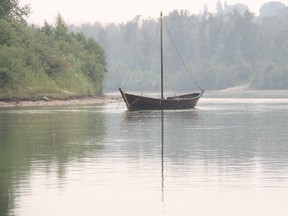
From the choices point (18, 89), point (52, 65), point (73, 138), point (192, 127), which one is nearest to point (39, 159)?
point (73, 138)

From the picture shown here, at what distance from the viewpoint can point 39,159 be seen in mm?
34875

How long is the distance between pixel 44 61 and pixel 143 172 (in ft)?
290

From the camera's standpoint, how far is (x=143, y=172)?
2984cm

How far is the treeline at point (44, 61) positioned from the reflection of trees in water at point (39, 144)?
32840 millimetres

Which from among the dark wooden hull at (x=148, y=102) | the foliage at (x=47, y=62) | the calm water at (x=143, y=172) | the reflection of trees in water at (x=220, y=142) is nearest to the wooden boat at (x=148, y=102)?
the dark wooden hull at (x=148, y=102)

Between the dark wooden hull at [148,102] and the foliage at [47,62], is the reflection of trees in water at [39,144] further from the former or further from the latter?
the foliage at [47,62]

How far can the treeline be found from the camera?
4090 inches

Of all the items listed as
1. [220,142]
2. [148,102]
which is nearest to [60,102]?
[148,102]

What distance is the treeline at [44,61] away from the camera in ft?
341

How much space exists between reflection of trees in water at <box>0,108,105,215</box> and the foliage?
107ft

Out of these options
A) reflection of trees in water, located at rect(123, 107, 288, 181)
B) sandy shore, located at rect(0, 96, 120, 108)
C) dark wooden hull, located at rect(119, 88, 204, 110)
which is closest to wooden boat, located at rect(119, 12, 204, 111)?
dark wooden hull, located at rect(119, 88, 204, 110)

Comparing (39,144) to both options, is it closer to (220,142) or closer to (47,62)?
(220,142)

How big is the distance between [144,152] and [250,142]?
329 inches

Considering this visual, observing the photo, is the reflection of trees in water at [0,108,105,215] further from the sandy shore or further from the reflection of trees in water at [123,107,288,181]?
the sandy shore
